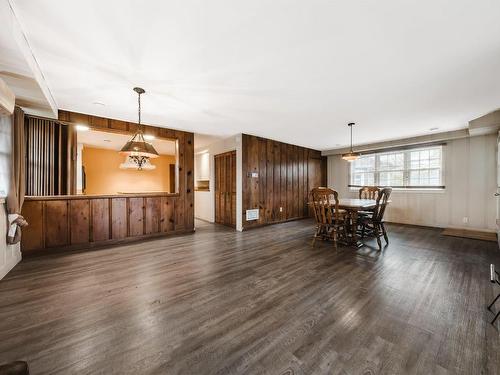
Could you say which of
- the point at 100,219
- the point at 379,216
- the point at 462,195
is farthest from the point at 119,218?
the point at 462,195

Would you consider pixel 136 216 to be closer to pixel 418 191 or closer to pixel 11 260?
pixel 11 260

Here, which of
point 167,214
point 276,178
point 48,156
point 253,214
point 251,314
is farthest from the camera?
point 276,178

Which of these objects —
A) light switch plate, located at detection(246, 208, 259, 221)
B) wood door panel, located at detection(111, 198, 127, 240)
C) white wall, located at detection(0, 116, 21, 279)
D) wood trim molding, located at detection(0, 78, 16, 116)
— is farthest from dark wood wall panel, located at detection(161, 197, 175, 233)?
wood trim molding, located at detection(0, 78, 16, 116)

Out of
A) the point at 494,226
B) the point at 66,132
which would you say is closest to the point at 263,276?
the point at 66,132

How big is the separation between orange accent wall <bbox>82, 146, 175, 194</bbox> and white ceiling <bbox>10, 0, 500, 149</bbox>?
12.5 feet

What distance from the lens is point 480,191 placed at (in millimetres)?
4496

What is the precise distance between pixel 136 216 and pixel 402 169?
6.80 m

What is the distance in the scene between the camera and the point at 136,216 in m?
4.05

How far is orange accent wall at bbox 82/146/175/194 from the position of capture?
642 centimetres

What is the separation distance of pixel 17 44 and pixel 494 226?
7814 mm

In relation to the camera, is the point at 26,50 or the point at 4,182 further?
the point at 4,182

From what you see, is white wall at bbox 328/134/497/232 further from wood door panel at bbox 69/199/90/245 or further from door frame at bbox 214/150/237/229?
wood door panel at bbox 69/199/90/245

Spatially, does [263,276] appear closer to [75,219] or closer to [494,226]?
[75,219]

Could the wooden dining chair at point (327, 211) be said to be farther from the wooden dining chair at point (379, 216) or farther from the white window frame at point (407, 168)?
the white window frame at point (407, 168)
